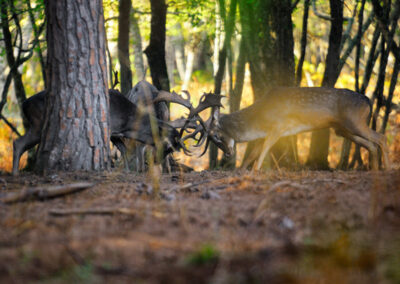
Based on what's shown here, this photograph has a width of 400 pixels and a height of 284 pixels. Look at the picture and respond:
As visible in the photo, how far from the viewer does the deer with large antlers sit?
8.53m

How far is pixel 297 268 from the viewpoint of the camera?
2297mm

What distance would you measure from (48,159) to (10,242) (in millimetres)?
3946

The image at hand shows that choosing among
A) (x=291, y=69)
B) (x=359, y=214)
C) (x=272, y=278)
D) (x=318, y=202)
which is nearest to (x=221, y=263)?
(x=272, y=278)

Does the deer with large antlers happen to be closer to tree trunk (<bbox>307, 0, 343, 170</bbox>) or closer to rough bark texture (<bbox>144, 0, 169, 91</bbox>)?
tree trunk (<bbox>307, 0, 343, 170</bbox>)

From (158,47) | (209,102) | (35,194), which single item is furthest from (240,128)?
(35,194)

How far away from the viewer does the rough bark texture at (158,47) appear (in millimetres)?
11430

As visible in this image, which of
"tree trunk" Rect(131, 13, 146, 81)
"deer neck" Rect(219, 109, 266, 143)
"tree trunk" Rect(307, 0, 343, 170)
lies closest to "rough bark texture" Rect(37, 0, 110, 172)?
"deer neck" Rect(219, 109, 266, 143)

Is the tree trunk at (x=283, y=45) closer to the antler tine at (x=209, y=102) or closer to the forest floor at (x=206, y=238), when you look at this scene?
the antler tine at (x=209, y=102)

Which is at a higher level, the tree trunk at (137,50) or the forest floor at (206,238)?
the tree trunk at (137,50)

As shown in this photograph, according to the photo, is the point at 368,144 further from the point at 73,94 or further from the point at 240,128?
the point at 73,94

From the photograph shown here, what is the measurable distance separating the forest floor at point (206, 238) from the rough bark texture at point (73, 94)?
2.22m

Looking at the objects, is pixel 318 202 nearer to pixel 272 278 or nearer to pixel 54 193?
pixel 272 278

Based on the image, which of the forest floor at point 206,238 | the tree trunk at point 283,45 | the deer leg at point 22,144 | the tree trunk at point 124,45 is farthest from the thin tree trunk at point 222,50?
the forest floor at point 206,238

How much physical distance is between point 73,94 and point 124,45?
5.55 meters
